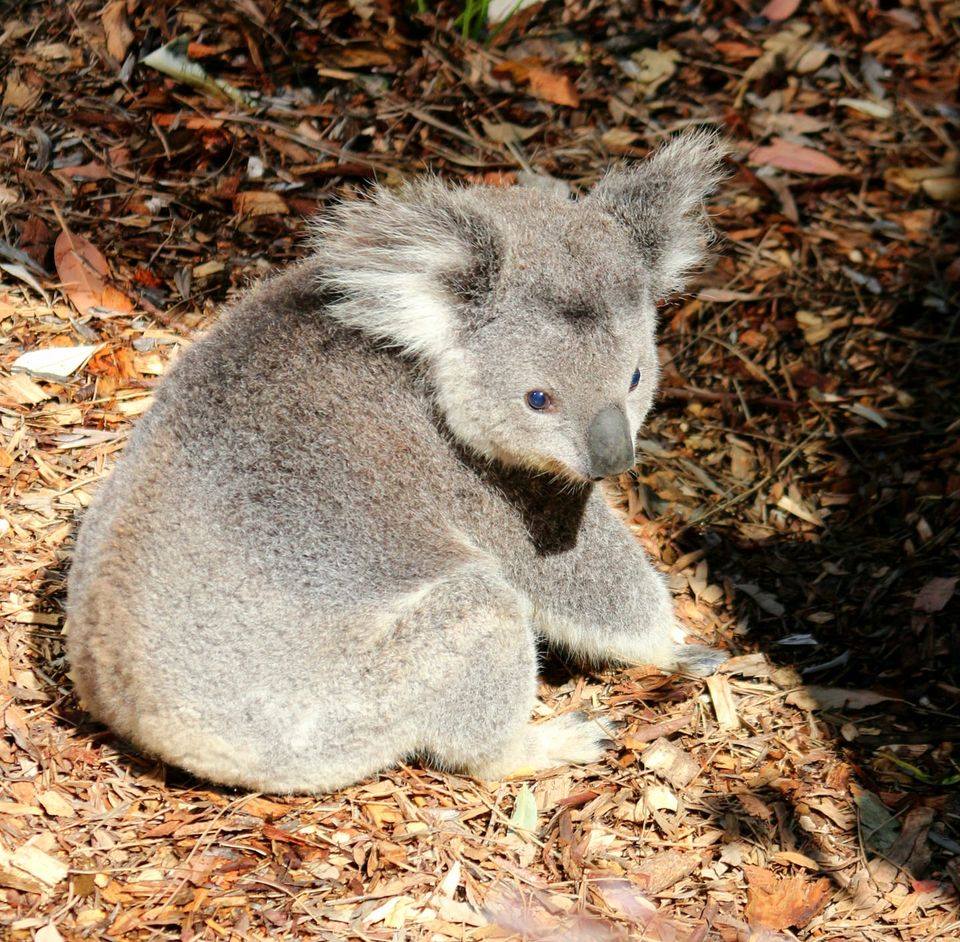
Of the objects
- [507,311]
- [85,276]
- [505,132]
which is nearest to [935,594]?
[507,311]

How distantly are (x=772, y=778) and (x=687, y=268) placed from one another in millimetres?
2045

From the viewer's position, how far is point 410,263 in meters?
3.81

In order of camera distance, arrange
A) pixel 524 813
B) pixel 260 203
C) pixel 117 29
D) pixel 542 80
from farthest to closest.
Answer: pixel 542 80
pixel 117 29
pixel 260 203
pixel 524 813

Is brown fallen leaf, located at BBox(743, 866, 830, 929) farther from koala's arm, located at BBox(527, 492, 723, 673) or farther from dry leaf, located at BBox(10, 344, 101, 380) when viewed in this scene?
dry leaf, located at BBox(10, 344, 101, 380)

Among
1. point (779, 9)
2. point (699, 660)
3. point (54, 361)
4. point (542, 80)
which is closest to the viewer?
point (699, 660)

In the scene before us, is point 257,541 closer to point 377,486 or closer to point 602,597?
point 377,486

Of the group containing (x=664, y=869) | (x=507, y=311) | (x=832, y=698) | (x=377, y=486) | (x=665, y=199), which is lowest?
(x=832, y=698)

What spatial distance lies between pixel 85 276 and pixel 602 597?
3221 millimetres

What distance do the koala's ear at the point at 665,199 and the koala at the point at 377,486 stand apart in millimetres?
11

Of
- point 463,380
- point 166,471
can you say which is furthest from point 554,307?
point 166,471

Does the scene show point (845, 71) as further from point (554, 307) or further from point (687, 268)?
point (554, 307)

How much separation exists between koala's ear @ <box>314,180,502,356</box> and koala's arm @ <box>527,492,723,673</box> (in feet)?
3.22

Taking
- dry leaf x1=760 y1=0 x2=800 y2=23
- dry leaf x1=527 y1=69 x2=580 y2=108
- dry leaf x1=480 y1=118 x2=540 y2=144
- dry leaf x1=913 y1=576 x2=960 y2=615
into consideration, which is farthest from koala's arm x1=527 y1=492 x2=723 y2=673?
dry leaf x1=760 y1=0 x2=800 y2=23

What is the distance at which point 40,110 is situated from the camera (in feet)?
19.5
